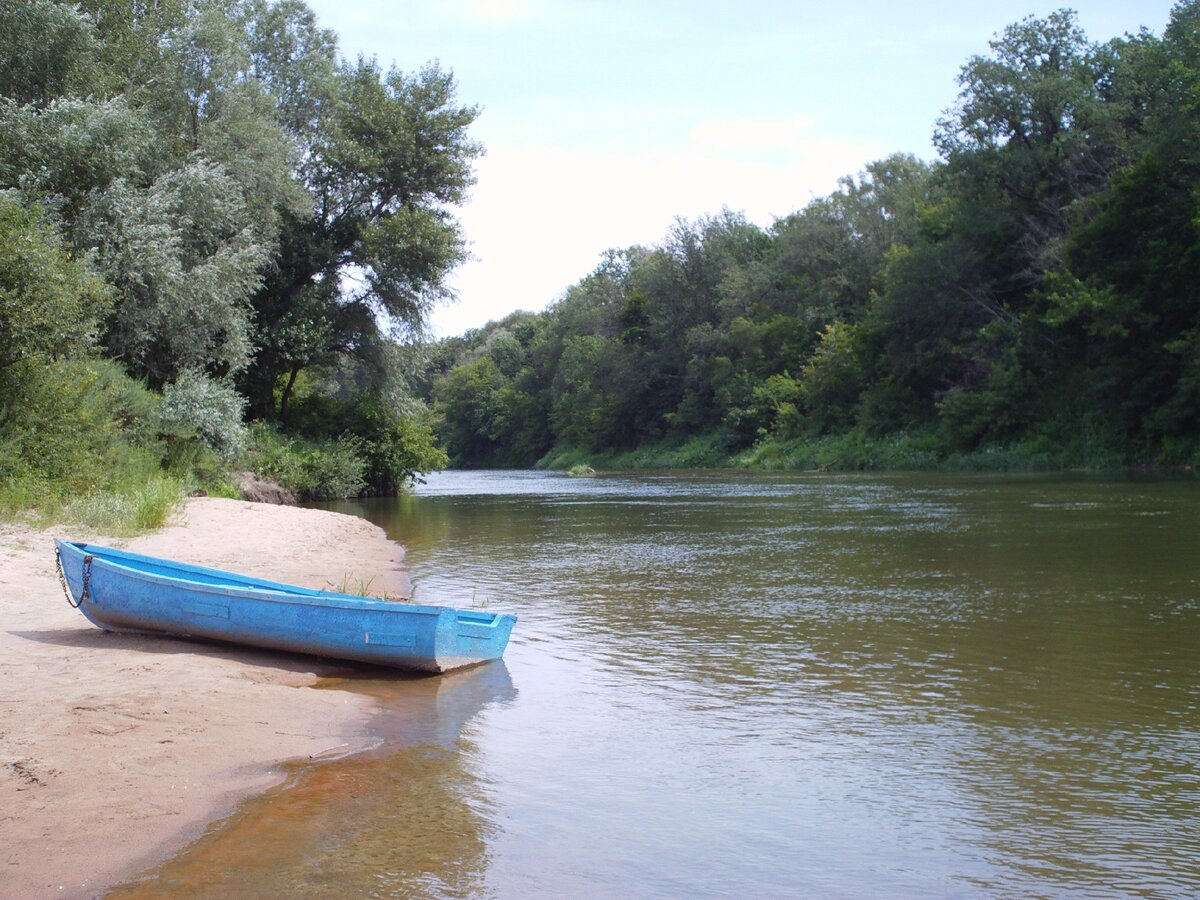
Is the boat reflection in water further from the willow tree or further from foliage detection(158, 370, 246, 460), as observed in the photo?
the willow tree

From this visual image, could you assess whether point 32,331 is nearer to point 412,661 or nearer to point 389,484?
point 412,661

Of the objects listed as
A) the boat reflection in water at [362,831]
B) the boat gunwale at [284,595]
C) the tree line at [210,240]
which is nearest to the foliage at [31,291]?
the tree line at [210,240]

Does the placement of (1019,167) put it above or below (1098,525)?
above

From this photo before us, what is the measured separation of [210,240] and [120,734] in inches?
844

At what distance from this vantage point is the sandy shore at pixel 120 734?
16.4ft

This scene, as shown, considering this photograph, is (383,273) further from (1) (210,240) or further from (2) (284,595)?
(2) (284,595)

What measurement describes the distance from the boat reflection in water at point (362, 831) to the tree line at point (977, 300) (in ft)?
115

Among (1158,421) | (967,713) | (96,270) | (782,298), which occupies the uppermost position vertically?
(782,298)

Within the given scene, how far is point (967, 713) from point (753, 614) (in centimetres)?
423

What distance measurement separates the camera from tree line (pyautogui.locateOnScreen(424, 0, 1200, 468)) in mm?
38281

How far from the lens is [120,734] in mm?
6492

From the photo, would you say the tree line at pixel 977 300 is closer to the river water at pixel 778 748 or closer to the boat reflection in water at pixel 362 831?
the river water at pixel 778 748

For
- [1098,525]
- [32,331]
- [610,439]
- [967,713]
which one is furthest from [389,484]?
[610,439]

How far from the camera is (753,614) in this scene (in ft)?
39.0
